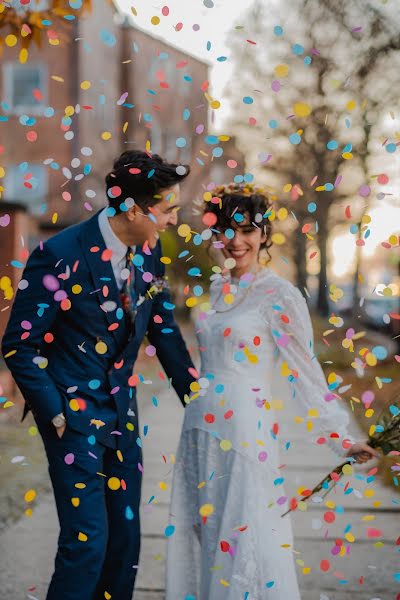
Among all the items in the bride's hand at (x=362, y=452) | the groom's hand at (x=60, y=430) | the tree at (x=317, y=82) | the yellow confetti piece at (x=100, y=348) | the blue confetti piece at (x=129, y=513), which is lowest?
the blue confetti piece at (x=129, y=513)

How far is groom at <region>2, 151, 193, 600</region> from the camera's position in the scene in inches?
119

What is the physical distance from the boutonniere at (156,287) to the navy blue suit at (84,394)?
0.04m

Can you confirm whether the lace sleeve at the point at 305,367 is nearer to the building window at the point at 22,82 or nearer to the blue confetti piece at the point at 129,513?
the blue confetti piece at the point at 129,513

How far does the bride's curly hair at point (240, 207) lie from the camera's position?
3469mm

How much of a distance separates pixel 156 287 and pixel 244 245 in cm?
43

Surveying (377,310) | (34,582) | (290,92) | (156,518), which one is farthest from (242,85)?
Result: (377,310)

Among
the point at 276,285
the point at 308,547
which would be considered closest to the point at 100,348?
the point at 276,285

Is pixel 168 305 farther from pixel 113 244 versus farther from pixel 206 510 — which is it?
pixel 206 510

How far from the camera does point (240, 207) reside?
3.47m

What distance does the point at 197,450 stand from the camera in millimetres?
3461

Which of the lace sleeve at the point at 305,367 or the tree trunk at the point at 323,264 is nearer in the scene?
the lace sleeve at the point at 305,367

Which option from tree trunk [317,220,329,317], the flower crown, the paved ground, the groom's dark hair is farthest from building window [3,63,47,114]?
the groom's dark hair

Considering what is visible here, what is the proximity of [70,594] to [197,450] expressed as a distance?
0.79 meters

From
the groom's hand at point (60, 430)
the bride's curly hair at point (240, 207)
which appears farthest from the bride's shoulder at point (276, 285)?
the groom's hand at point (60, 430)
